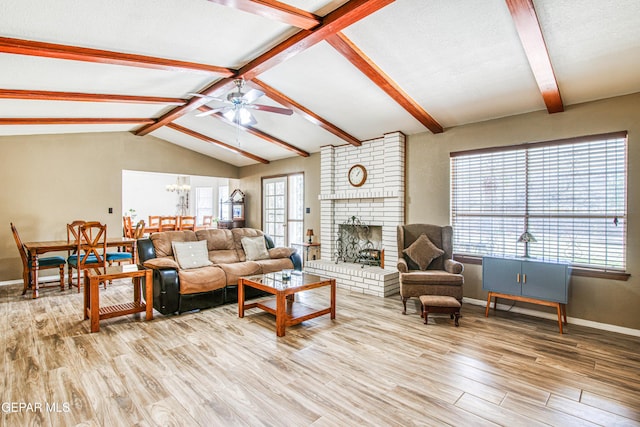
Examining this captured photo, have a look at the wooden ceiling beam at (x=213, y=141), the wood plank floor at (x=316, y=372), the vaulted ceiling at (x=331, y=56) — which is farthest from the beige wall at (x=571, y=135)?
the wooden ceiling beam at (x=213, y=141)

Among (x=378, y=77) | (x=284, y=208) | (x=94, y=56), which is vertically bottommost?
(x=284, y=208)

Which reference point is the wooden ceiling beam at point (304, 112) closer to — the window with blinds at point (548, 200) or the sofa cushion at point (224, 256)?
the window with blinds at point (548, 200)

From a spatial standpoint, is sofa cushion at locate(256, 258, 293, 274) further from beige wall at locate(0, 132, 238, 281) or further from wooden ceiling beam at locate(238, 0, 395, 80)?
beige wall at locate(0, 132, 238, 281)

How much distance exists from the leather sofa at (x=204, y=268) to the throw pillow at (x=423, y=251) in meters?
1.85

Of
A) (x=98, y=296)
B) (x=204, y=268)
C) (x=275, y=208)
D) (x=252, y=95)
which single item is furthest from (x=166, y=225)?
(x=252, y=95)

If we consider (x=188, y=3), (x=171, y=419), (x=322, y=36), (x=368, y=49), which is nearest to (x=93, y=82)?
(x=188, y=3)

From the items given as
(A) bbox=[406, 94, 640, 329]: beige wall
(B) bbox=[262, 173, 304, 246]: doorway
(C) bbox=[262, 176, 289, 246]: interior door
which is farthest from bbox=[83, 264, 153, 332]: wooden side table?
(A) bbox=[406, 94, 640, 329]: beige wall

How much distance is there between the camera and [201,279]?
397cm

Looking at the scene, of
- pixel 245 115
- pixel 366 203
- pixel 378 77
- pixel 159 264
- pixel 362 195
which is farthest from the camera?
pixel 366 203

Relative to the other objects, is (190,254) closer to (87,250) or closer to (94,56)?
(87,250)

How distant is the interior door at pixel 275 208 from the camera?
24.6 feet

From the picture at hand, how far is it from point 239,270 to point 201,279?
554mm

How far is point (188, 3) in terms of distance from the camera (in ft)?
7.98

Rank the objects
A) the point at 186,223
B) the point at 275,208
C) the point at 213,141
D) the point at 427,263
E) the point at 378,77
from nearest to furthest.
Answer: the point at 378,77
the point at 427,263
the point at 213,141
the point at 275,208
the point at 186,223
